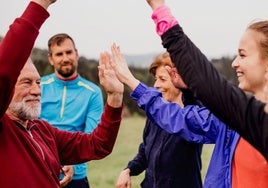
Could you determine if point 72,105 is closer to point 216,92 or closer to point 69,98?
point 69,98

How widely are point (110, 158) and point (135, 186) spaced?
188 inches

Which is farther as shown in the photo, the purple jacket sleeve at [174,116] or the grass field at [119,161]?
the grass field at [119,161]

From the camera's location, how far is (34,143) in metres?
3.39

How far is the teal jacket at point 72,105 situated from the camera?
666 centimetres

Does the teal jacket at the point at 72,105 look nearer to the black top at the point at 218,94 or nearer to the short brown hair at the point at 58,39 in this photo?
the short brown hair at the point at 58,39

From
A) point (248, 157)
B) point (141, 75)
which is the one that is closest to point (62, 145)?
point (248, 157)

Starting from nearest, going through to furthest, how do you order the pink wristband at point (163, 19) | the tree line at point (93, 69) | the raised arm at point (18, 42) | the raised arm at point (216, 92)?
1. the raised arm at point (216, 92)
2. the pink wristband at point (163, 19)
3. the raised arm at point (18, 42)
4. the tree line at point (93, 69)

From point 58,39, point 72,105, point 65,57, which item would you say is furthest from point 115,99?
point 58,39

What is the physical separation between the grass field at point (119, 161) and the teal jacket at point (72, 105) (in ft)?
12.7

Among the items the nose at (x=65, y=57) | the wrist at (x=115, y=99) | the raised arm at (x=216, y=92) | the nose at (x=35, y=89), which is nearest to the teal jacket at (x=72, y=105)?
the nose at (x=65, y=57)

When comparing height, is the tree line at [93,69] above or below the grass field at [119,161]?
above

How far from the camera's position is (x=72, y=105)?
268 inches

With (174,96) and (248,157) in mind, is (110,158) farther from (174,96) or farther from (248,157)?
(248,157)

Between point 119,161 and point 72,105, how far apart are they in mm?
7867
